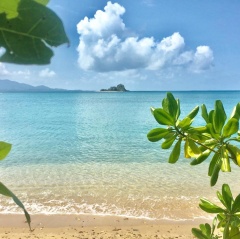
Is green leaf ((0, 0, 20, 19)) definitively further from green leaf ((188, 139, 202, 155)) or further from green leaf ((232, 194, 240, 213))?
green leaf ((232, 194, 240, 213))

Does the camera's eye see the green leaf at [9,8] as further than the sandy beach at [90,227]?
No

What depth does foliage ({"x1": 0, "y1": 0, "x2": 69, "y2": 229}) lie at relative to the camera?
0.15 meters

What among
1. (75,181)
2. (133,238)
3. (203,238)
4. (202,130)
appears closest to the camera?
(202,130)

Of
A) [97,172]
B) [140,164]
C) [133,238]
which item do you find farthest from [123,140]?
[133,238]

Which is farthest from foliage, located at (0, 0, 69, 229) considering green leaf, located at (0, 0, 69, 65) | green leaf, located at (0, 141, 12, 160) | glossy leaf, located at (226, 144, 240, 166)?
glossy leaf, located at (226, 144, 240, 166)

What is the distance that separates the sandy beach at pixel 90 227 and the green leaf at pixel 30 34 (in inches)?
281

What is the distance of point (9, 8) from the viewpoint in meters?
0.16

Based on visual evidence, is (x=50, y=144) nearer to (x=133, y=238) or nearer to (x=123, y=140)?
(x=123, y=140)

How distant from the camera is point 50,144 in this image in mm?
16469

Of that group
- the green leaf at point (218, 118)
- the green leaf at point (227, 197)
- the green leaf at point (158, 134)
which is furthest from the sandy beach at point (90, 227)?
the green leaf at point (218, 118)

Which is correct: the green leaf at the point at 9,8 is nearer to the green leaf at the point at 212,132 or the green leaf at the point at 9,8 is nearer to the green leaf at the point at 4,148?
the green leaf at the point at 4,148

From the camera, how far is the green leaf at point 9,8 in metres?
0.15

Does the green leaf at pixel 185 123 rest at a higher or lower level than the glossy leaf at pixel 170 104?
lower

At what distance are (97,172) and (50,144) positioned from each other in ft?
20.8
